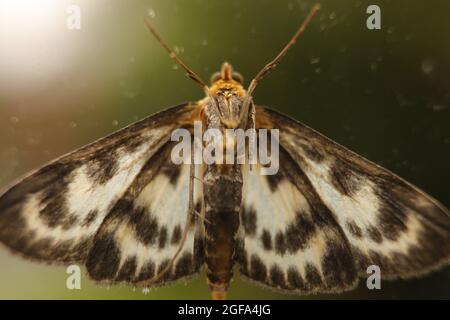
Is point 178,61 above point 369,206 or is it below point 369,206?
above

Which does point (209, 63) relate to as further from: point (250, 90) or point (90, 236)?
point (90, 236)

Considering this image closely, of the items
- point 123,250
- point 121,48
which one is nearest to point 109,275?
point 123,250

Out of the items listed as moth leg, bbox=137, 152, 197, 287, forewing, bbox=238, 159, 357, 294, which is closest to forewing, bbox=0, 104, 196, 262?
moth leg, bbox=137, 152, 197, 287

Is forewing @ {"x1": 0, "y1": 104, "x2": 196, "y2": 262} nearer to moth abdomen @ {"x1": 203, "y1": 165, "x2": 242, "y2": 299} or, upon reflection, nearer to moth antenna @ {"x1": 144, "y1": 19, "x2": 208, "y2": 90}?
moth antenna @ {"x1": 144, "y1": 19, "x2": 208, "y2": 90}

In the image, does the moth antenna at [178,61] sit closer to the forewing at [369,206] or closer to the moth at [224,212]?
the moth at [224,212]

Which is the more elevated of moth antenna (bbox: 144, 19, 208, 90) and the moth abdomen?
moth antenna (bbox: 144, 19, 208, 90)

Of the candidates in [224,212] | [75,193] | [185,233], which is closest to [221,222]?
[224,212]

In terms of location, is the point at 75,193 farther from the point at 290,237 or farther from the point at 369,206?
the point at 369,206

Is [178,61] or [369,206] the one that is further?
[369,206]
